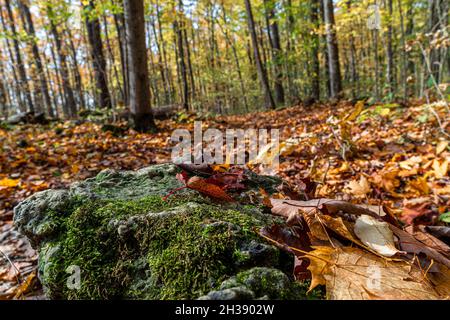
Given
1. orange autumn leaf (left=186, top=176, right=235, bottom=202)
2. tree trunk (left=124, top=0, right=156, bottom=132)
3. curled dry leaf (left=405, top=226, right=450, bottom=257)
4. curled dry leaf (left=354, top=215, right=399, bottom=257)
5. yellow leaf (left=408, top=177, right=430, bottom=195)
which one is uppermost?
tree trunk (left=124, top=0, right=156, bottom=132)

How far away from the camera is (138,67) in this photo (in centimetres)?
568

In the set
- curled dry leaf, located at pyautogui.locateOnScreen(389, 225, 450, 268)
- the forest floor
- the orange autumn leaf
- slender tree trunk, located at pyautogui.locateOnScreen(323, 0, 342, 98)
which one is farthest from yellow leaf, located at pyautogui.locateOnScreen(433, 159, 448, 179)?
slender tree trunk, located at pyautogui.locateOnScreen(323, 0, 342, 98)

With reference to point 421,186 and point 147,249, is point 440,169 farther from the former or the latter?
point 147,249

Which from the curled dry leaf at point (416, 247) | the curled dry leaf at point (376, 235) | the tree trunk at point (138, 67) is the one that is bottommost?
the curled dry leaf at point (416, 247)

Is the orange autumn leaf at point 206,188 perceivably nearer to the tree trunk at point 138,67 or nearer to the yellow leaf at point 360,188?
the yellow leaf at point 360,188

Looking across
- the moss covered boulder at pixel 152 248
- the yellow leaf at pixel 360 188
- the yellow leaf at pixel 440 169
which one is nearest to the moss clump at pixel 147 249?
the moss covered boulder at pixel 152 248

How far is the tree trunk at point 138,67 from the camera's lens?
18.0 feet

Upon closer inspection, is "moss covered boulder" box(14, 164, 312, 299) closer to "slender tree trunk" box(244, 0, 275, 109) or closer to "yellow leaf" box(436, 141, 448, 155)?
"yellow leaf" box(436, 141, 448, 155)

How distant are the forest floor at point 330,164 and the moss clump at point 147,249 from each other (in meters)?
0.56

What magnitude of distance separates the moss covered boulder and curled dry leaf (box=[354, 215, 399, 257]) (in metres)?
0.26

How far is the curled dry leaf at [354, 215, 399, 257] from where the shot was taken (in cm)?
85
